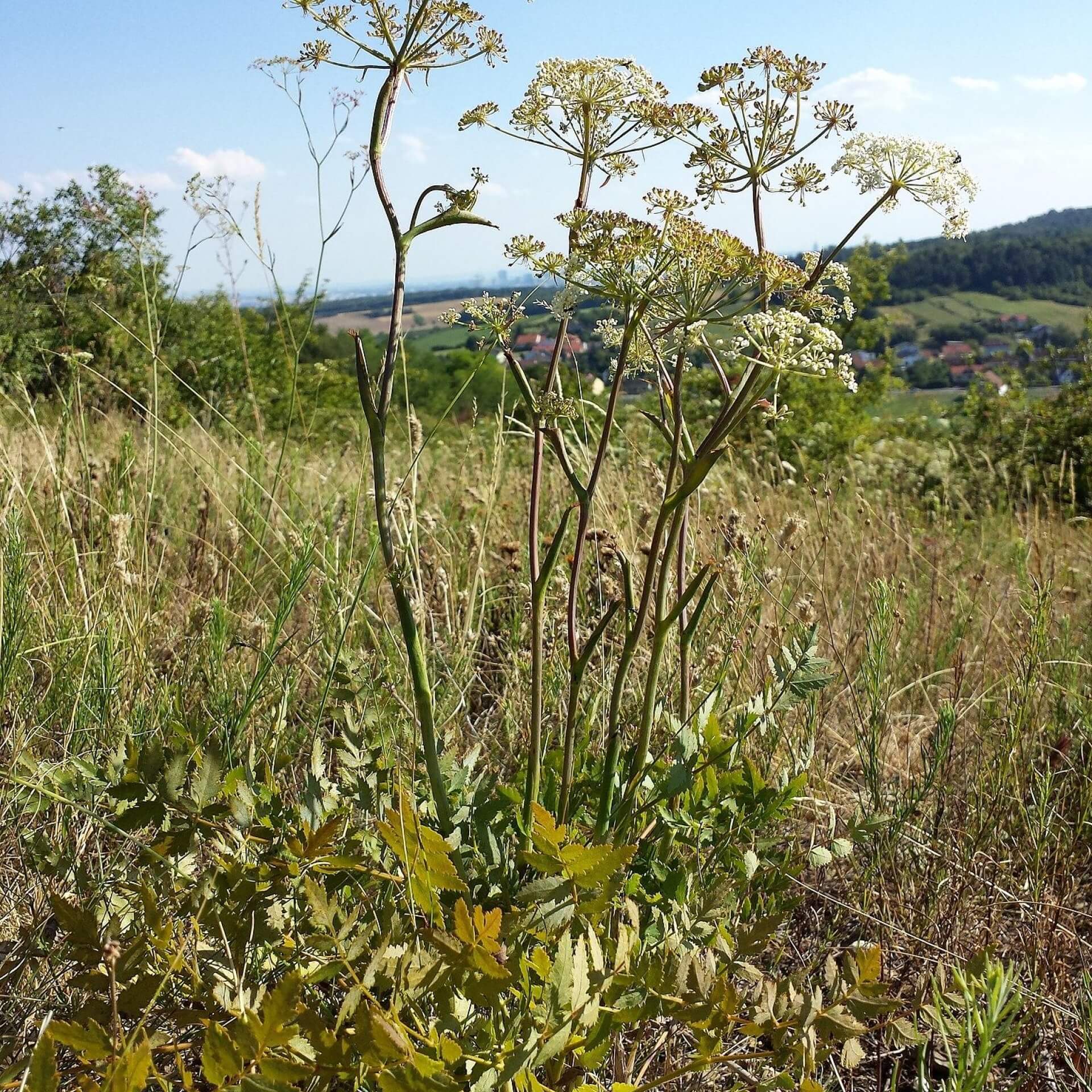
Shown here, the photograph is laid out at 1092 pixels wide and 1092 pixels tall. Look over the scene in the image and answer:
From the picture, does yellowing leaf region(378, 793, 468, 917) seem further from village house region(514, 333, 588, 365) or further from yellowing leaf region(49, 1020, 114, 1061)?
village house region(514, 333, 588, 365)

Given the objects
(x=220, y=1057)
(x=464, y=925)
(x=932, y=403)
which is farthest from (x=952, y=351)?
(x=220, y=1057)

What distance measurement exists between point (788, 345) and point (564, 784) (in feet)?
2.20

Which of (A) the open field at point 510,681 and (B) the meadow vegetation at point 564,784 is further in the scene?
(A) the open field at point 510,681

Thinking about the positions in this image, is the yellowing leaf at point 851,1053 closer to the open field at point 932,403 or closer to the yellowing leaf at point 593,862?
the yellowing leaf at point 593,862

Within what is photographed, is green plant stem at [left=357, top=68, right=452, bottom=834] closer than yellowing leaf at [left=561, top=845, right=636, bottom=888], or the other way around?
yellowing leaf at [left=561, top=845, right=636, bottom=888]

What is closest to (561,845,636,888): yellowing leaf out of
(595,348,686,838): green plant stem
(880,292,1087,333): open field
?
(595,348,686,838): green plant stem

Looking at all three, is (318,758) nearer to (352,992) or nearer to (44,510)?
(352,992)

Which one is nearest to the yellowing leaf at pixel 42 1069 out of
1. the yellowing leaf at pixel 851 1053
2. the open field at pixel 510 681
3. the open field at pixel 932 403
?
the open field at pixel 510 681

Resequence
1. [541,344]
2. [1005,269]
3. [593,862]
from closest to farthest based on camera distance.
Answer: [593,862]
[541,344]
[1005,269]

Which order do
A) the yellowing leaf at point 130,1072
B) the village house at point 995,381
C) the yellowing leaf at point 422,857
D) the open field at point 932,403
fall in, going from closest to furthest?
the yellowing leaf at point 130,1072
the yellowing leaf at point 422,857
the village house at point 995,381
the open field at point 932,403

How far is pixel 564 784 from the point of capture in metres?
1.35

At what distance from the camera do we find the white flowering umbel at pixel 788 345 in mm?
1083

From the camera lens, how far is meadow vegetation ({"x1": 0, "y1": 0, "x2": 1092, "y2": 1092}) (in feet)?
3.57

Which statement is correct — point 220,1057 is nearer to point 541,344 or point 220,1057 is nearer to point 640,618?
point 640,618
